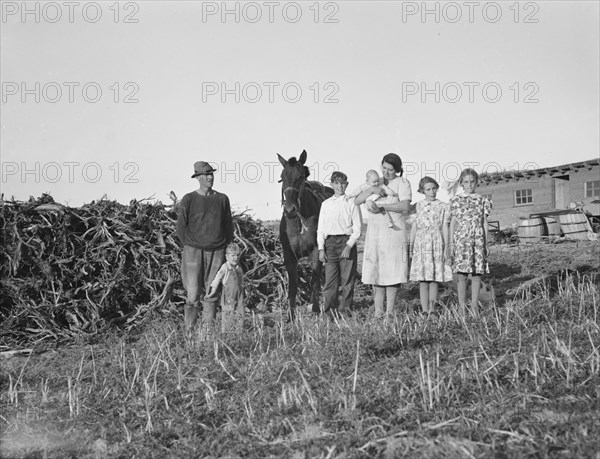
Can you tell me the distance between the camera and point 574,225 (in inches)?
891

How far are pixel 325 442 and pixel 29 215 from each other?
271 inches

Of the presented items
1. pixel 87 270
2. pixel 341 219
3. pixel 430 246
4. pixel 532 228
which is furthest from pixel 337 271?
pixel 532 228

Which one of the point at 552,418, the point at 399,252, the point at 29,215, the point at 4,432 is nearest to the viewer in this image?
the point at 552,418

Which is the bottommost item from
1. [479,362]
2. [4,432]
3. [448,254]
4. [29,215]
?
[4,432]

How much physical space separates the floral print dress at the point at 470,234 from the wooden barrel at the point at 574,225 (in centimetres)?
1732

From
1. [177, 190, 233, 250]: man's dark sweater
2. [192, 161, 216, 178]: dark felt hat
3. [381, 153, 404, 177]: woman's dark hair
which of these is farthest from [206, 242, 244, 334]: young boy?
[381, 153, 404, 177]: woman's dark hair

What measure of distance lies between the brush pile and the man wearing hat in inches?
62.3

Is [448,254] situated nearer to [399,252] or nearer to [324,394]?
[399,252]

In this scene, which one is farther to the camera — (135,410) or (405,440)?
(135,410)

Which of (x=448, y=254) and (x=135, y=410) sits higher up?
(x=448, y=254)

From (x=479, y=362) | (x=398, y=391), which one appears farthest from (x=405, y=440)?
(x=479, y=362)

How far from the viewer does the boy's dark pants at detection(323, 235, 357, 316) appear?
7.48 meters

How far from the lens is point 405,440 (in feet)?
10.3

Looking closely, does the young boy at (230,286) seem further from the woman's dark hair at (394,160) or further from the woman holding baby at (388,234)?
the woman's dark hair at (394,160)
